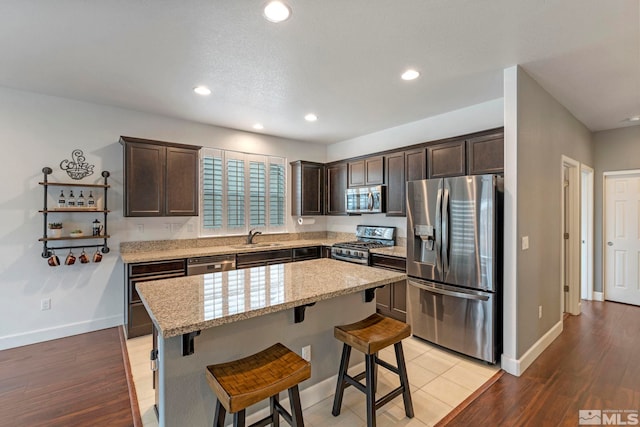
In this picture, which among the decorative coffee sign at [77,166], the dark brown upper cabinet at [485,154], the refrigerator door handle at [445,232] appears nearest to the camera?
the refrigerator door handle at [445,232]

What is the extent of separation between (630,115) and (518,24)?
10.8 ft

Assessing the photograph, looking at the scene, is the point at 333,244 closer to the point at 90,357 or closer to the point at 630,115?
the point at 90,357

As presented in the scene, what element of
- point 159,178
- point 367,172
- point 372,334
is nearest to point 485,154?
point 367,172

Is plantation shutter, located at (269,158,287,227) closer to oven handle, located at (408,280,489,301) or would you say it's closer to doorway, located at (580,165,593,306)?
oven handle, located at (408,280,489,301)

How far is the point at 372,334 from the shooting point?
2.02 meters

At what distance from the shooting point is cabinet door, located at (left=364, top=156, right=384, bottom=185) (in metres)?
4.54

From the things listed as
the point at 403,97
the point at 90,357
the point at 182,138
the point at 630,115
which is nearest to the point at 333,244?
the point at 403,97

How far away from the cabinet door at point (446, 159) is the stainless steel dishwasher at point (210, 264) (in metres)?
2.85

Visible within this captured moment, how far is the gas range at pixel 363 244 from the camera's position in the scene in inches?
167

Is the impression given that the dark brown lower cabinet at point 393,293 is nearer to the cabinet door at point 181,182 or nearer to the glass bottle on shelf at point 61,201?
the cabinet door at point 181,182

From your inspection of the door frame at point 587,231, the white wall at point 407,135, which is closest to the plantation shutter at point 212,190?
the white wall at point 407,135

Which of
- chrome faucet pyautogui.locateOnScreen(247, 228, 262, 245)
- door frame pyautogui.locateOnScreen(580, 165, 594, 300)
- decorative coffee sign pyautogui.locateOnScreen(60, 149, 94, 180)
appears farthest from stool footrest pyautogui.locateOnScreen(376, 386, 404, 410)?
door frame pyautogui.locateOnScreen(580, 165, 594, 300)

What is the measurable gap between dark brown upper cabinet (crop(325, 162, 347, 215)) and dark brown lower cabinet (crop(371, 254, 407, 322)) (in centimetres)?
134

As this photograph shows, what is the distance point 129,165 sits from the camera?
3631 millimetres
